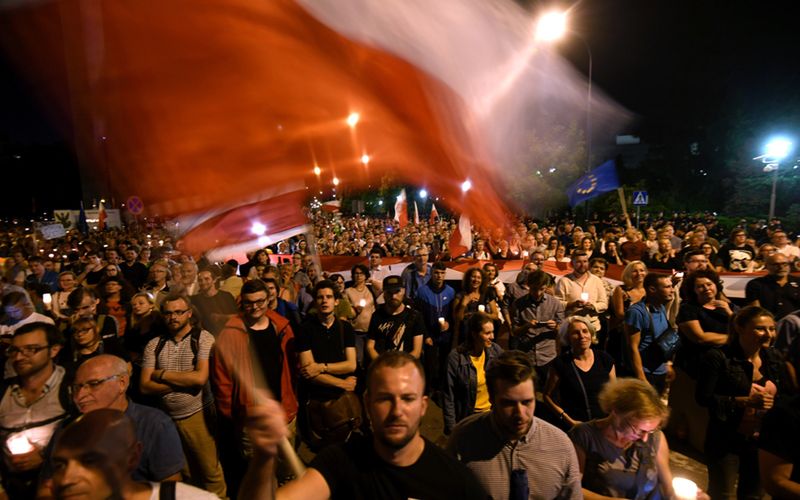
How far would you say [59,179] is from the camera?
54469 millimetres

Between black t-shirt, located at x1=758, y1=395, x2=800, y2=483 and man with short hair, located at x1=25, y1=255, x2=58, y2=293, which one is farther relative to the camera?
man with short hair, located at x1=25, y1=255, x2=58, y2=293

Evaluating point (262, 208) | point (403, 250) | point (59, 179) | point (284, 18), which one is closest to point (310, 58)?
point (284, 18)

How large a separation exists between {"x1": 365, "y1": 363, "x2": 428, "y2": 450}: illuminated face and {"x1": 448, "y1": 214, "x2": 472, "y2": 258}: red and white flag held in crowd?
681 centimetres

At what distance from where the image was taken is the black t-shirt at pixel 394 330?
181 inches

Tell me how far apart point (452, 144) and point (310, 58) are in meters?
2.16

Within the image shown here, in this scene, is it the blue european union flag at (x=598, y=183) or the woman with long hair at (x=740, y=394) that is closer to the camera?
the woman with long hair at (x=740, y=394)

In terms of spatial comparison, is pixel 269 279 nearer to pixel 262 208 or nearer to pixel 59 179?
pixel 262 208

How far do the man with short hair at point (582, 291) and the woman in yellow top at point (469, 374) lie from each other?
1.85 metres

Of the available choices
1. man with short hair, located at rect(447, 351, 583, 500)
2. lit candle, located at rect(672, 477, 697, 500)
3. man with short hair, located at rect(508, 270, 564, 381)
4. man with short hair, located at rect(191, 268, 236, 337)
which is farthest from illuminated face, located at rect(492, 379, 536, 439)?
man with short hair, located at rect(191, 268, 236, 337)

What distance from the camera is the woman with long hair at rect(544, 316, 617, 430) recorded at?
→ 358 centimetres

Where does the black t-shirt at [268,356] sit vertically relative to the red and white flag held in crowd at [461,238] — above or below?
below

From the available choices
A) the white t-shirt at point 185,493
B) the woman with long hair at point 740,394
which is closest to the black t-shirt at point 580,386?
the woman with long hair at point 740,394

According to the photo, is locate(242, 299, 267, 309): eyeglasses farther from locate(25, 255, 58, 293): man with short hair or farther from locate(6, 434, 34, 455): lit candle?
locate(25, 255, 58, 293): man with short hair

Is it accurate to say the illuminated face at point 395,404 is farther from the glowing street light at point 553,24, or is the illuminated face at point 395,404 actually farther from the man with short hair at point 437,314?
the glowing street light at point 553,24
